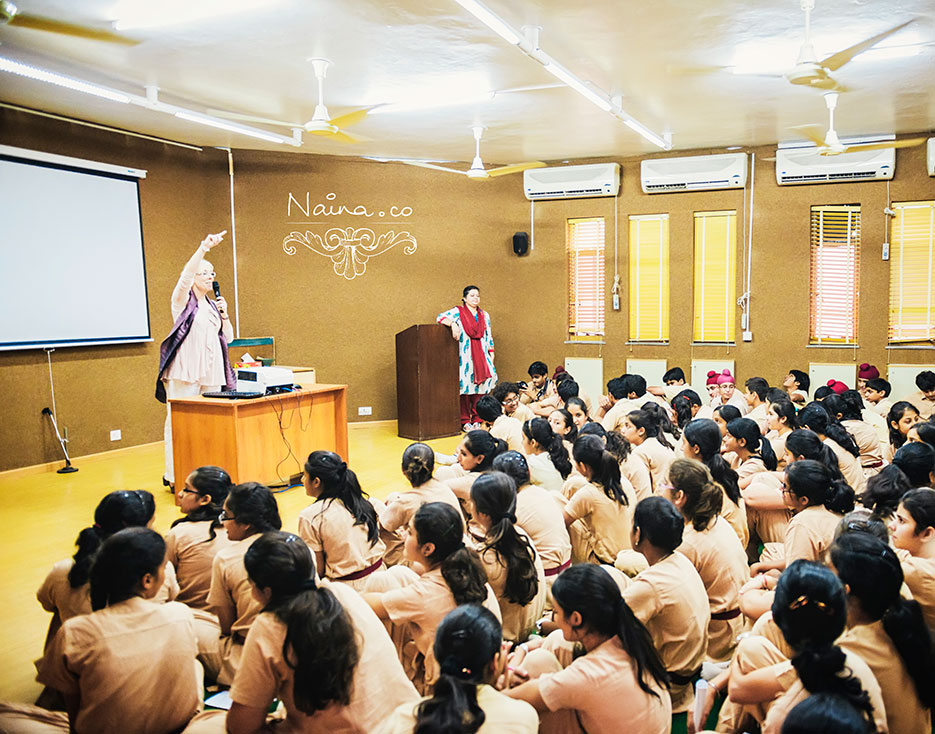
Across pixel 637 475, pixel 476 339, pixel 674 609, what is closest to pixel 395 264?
pixel 476 339

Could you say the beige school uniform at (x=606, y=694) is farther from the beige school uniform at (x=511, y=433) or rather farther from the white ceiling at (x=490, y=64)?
the white ceiling at (x=490, y=64)

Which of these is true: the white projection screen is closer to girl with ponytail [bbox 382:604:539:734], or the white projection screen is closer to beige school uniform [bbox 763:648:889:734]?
girl with ponytail [bbox 382:604:539:734]

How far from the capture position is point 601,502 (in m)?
3.48

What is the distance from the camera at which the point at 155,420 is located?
7.84m

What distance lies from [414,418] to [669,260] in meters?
3.83

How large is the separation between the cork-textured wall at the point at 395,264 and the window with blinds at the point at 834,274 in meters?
0.13

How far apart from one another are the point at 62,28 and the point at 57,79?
2.69ft

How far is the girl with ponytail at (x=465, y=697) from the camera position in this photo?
1556 millimetres

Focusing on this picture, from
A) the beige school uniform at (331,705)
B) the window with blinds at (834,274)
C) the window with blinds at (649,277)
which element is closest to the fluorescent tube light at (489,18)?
the beige school uniform at (331,705)

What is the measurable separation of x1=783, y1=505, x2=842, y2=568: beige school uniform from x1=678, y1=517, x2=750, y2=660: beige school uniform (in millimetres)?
248

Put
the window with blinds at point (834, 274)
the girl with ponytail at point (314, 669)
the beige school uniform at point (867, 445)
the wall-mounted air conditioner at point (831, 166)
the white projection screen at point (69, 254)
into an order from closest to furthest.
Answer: the girl with ponytail at point (314, 669) < the beige school uniform at point (867, 445) < the white projection screen at point (69, 254) < the wall-mounted air conditioner at point (831, 166) < the window with blinds at point (834, 274)

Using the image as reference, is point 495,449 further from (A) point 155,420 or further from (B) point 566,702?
(A) point 155,420

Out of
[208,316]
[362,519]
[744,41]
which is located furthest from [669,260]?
[362,519]

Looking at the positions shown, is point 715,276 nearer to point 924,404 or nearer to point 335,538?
point 924,404
